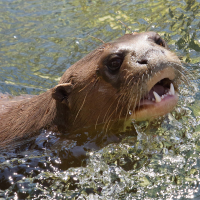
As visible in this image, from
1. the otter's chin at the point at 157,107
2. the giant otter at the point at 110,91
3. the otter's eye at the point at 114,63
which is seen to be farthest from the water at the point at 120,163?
the otter's eye at the point at 114,63

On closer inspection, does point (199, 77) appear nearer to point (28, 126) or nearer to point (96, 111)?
point (96, 111)

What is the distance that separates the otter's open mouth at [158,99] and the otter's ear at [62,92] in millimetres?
830

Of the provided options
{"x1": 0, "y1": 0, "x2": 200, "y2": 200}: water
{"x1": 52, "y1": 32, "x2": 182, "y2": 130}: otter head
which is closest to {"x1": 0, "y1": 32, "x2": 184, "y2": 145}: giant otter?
{"x1": 52, "y1": 32, "x2": 182, "y2": 130}: otter head

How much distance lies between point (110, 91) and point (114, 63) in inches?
12.0

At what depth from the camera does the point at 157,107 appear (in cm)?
363

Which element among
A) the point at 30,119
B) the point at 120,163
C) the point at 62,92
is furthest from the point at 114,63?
the point at 30,119

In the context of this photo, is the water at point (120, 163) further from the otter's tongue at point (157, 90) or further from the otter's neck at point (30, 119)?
the otter's tongue at point (157, 90)

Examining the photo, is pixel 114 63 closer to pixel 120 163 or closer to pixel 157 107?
pixel 157 107

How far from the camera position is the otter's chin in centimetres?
362

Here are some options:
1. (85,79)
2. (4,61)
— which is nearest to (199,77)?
(85,79)

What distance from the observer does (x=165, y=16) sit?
8281mm

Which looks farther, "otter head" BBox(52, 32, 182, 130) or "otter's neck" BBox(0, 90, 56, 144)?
"otter's neck" BBox(0, 90, 56, 144)

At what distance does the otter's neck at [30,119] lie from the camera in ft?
14.4

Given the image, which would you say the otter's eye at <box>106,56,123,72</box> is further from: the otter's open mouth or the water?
the water
